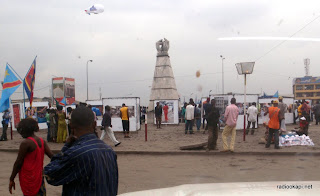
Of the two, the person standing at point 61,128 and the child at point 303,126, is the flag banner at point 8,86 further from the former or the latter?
the child at point 303,126

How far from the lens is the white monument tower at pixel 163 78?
37312 mm

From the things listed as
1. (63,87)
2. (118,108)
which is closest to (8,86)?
(118,108)

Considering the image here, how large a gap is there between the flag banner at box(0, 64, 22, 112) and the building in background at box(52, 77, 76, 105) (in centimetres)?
2727

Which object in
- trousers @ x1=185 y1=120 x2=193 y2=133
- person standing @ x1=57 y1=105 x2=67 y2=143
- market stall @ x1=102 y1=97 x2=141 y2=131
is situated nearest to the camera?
person standing @ x1=57 y1=105 x2=67 y2=143

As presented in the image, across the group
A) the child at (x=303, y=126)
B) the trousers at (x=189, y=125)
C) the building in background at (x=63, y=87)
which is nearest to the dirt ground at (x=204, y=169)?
the child at (x=303, y=126)

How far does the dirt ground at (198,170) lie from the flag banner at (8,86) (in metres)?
2.94

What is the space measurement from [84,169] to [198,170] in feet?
20.4

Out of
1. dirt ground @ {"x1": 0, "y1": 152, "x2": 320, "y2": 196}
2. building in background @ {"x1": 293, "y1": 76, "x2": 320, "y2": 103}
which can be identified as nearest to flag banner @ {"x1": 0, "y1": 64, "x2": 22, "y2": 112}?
dirt ground @ {"x1": 0, "y1": 152, "x2": 320, "y2": 196}

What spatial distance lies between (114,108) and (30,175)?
49.0 ft

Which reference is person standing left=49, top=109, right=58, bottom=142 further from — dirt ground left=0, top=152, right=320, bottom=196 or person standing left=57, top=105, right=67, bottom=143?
dirt ground left=0, top=152, right=320, bottom=196

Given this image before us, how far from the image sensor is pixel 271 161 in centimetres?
930

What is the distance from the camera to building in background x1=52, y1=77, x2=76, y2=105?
4212cm

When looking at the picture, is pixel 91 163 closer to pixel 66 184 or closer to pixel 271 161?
pixel 66 184

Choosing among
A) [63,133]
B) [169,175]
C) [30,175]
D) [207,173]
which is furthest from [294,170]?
[63,133]
